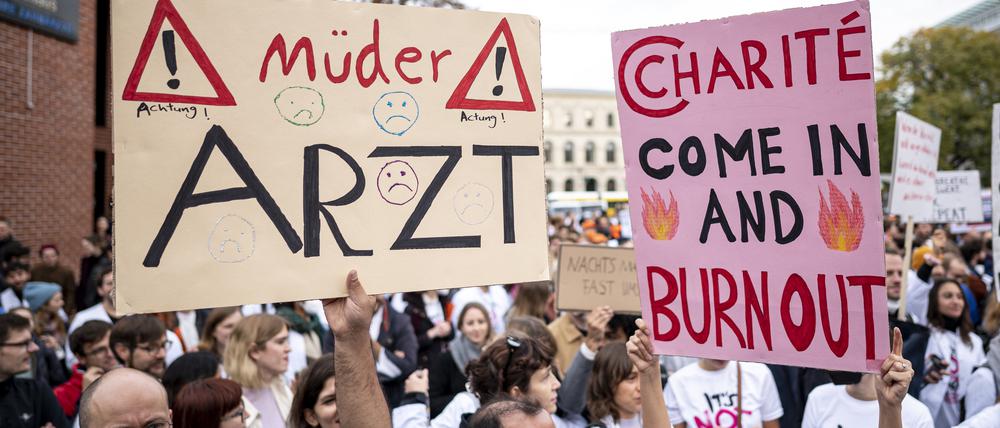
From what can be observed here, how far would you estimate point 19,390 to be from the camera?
3.99 metres

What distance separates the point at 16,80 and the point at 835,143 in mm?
11124

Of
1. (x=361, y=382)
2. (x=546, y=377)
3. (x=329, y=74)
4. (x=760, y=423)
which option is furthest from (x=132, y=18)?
(x=760, y=423)

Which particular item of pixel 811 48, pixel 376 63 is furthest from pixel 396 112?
pixel 811 48

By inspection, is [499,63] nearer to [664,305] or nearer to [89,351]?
[664,305]

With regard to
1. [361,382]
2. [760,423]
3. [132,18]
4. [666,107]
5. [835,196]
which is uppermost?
[132,18]

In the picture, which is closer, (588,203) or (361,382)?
(361,382)

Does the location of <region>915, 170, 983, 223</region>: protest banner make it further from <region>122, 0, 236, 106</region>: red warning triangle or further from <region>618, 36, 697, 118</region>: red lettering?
<region>122, 0, 236, 106</region>: red warning triangle

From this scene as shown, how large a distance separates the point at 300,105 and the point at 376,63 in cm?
29

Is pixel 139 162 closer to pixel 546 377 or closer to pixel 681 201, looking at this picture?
pixel 681 201

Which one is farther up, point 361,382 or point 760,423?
point 361,382

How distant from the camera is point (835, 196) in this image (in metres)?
2.37

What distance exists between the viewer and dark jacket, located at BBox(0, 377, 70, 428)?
389 centimetres

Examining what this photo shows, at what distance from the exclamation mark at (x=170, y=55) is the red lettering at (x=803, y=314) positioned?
204 cm

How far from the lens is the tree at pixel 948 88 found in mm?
38906
